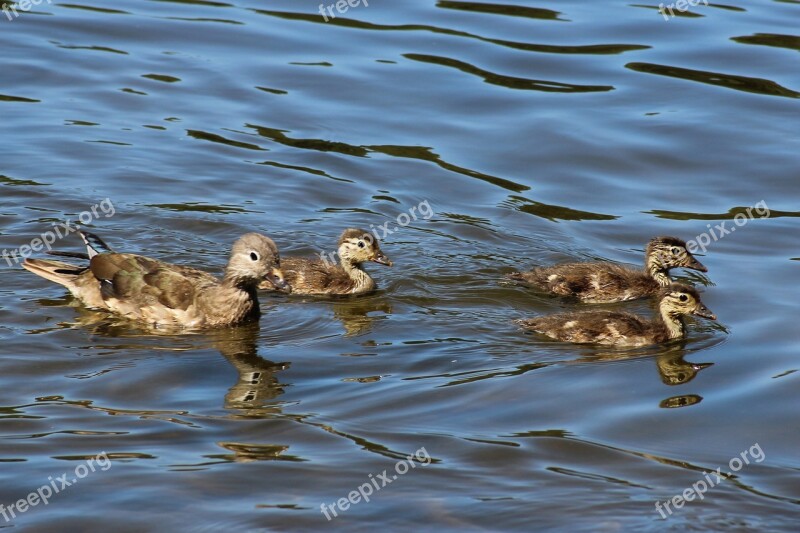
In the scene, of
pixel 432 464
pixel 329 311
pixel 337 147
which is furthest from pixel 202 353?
pixel 337 147

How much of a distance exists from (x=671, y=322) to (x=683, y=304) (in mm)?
205

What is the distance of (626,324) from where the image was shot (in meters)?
10.9

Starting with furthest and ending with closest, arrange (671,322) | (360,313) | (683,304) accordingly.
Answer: (360,313), (671,322), (683,304)

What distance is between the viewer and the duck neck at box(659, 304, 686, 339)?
1112cm

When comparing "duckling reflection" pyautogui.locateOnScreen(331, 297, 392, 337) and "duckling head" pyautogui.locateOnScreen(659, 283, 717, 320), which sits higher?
"duckling head" pyautogui.locateOnScreen(659, 283, 717, 320)

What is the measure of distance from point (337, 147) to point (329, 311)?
4.31 metres

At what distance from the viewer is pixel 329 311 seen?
471 inches

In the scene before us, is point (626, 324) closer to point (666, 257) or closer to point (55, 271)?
point (666, 257)

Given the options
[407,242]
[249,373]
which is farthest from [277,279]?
[407,242]

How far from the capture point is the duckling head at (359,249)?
12.5 m

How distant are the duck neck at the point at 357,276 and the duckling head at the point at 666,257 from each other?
2.74 m

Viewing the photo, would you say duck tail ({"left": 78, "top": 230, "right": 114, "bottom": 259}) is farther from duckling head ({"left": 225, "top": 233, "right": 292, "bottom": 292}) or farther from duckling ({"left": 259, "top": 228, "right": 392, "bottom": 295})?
duckling ({"left": 259, "top": 228, "right": 392, "bottom": 295})

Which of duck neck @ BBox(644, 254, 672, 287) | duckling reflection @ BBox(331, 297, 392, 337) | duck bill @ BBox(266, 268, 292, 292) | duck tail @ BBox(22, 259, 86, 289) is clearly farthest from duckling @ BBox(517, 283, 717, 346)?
duck tail @ BBox(22, 259, 86, 289)

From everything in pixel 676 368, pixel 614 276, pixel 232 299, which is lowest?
pixel 676 368
